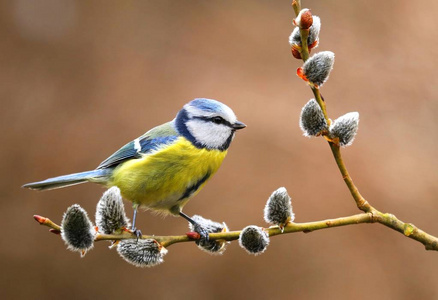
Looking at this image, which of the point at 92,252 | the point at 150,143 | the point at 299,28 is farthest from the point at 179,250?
the point at 299,28

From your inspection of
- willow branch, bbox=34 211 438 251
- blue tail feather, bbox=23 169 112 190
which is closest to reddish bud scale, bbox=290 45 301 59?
willow branch, bbox=34 211 438 251

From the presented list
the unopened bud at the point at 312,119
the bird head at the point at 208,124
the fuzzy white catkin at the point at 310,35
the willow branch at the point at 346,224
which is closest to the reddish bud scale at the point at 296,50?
the fuzzy white catkin at the point at 310,35

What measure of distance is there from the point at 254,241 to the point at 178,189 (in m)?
0.54

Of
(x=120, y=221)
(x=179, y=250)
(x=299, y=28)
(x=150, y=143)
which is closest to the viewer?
(x=299, y=28)

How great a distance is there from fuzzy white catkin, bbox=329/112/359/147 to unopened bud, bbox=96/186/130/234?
50 cm

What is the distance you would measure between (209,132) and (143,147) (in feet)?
1.09

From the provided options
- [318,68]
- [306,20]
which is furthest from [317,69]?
[306,20]

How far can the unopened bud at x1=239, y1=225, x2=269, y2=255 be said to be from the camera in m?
1.09

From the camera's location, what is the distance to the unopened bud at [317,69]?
109 cm

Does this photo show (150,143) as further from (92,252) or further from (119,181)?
(92,252)

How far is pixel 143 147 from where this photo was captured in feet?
5.81

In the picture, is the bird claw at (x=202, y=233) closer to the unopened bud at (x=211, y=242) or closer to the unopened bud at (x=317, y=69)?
the unopened bud at (x=211, y=242)

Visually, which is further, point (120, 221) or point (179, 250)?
point (179, 250)

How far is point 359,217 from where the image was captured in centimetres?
108
